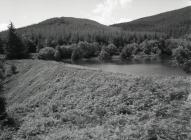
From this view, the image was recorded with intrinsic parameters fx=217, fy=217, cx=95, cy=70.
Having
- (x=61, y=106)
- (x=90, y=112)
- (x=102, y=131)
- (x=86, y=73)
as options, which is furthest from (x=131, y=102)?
(x=86, y=73)

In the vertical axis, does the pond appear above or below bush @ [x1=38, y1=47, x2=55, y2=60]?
below

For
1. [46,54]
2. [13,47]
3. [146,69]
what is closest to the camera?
[13,47]

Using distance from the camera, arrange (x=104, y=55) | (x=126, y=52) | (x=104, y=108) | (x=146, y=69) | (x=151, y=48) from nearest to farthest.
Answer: (x=104, y=108)
(x=146, y=69)
(x=104, y=55)
(x=126, y=52)
(x=151, y=48)

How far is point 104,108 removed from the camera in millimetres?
20875

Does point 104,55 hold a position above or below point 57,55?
below

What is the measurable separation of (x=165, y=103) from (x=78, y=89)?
1198 centimetres

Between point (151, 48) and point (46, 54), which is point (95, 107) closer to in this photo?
point (46, 54)

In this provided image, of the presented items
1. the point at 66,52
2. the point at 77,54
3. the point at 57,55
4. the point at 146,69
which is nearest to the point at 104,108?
the point at 146,69

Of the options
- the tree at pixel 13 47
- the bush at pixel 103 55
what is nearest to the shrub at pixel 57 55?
the bush at pixel 103 55

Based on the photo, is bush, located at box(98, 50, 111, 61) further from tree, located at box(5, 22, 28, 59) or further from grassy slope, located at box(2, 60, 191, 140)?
grassy slope, located at box(2, 60, 191, 140)

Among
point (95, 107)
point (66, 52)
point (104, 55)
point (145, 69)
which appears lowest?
point (95, 107)

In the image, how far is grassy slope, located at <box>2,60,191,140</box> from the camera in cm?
1468

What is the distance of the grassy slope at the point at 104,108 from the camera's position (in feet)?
48.2

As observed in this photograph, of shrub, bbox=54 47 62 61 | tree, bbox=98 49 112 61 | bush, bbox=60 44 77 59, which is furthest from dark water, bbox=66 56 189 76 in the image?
bush, bbox=60 44 77 59
